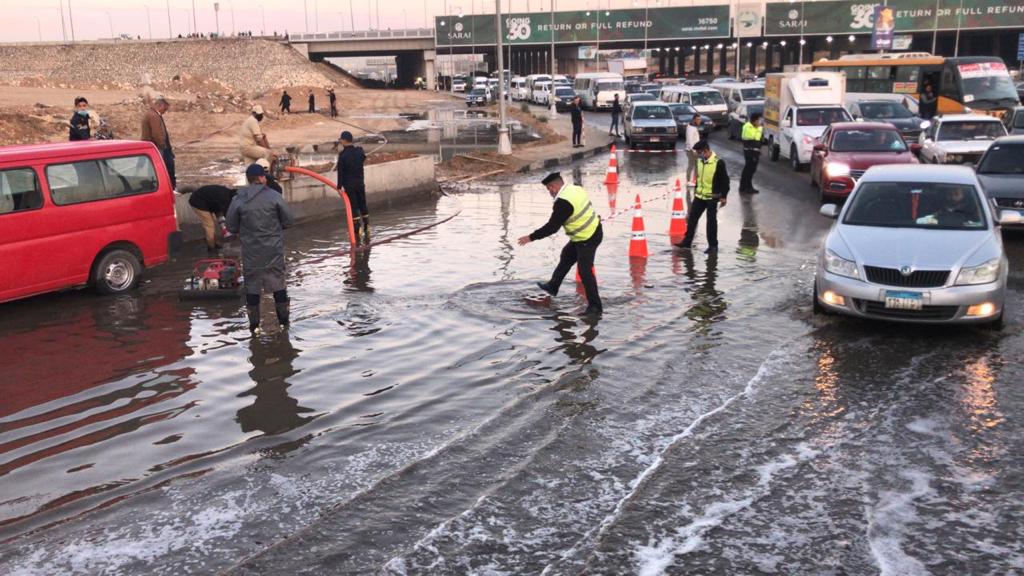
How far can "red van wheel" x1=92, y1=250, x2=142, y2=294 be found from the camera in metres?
11.5

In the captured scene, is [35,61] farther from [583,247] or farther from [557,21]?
[583,247]

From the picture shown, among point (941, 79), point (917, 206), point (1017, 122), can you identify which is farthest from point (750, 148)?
point (941, 79)

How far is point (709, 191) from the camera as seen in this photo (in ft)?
44.8

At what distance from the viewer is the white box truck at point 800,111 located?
2553cm

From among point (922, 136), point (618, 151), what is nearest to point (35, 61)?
point (618, 151)

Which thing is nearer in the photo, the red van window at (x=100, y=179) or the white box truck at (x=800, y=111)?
the red van window at (x=100, y=179)

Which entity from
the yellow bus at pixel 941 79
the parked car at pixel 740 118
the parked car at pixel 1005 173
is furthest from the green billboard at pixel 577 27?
the parked car at pixel 1005 173

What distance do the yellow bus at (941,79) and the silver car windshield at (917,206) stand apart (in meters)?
25.9

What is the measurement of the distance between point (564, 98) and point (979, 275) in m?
55.7

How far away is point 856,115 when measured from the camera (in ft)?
98.2

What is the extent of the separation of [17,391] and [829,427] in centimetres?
672

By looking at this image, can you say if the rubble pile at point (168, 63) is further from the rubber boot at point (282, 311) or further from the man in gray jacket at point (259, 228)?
the man in gray jacket at point (259, 228)

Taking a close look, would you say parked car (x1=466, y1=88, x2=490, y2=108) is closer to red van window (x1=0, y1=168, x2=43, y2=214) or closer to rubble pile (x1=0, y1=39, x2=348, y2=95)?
rubble pile (x1=0, y1=39, x2=348, y2=95)

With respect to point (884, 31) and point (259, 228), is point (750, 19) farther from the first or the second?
point (259, 228)
